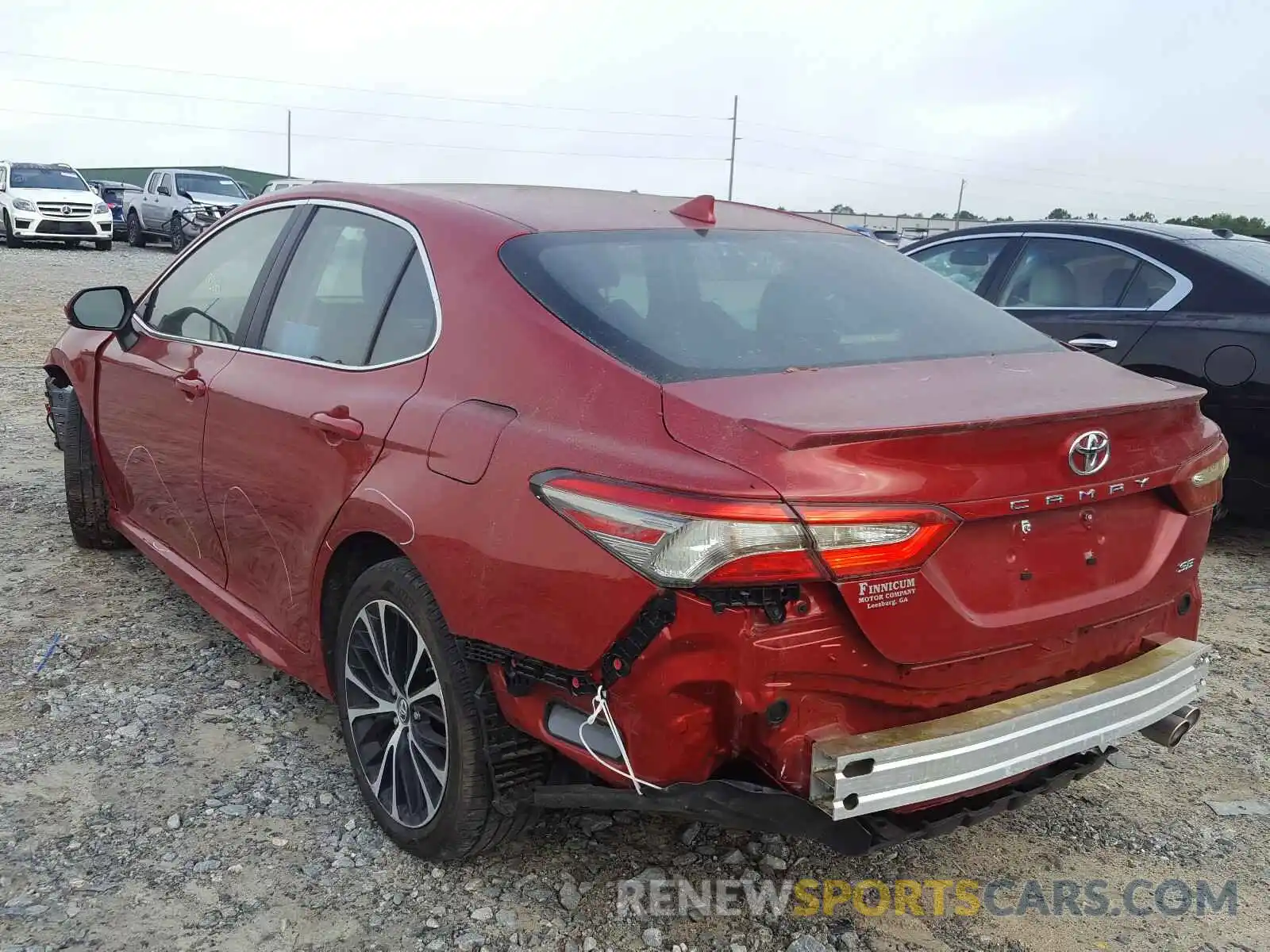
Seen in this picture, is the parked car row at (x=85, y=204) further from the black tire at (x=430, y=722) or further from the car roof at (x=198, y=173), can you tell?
the black tire at (x=430, y=722)

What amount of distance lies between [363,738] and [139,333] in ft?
6.85

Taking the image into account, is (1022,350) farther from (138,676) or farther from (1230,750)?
(138,676)

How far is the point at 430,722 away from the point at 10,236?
88.0 ft

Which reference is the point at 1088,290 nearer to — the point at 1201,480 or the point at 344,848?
the point at 1201,480

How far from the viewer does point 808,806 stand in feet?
6.97

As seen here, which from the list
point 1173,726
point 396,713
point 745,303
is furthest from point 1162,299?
point 396,713

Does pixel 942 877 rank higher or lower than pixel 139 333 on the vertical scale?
lower

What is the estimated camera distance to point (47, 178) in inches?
1006

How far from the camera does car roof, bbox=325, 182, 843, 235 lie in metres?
3.00

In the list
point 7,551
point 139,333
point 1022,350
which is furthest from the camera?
point 7,551

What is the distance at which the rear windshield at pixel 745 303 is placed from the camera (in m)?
2.51

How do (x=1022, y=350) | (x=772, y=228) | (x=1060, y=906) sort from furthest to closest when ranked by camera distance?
(x=772, y=228)
(x=1022, y=350)
(x=1060, y=906)

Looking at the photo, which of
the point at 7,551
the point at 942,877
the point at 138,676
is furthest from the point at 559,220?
the point at 7,551

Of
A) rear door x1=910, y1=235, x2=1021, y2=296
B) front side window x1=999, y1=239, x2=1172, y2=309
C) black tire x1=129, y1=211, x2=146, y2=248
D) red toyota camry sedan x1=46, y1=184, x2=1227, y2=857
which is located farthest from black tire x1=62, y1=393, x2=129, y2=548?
black tire x1=129, y1=211, x2=146, y2=248
